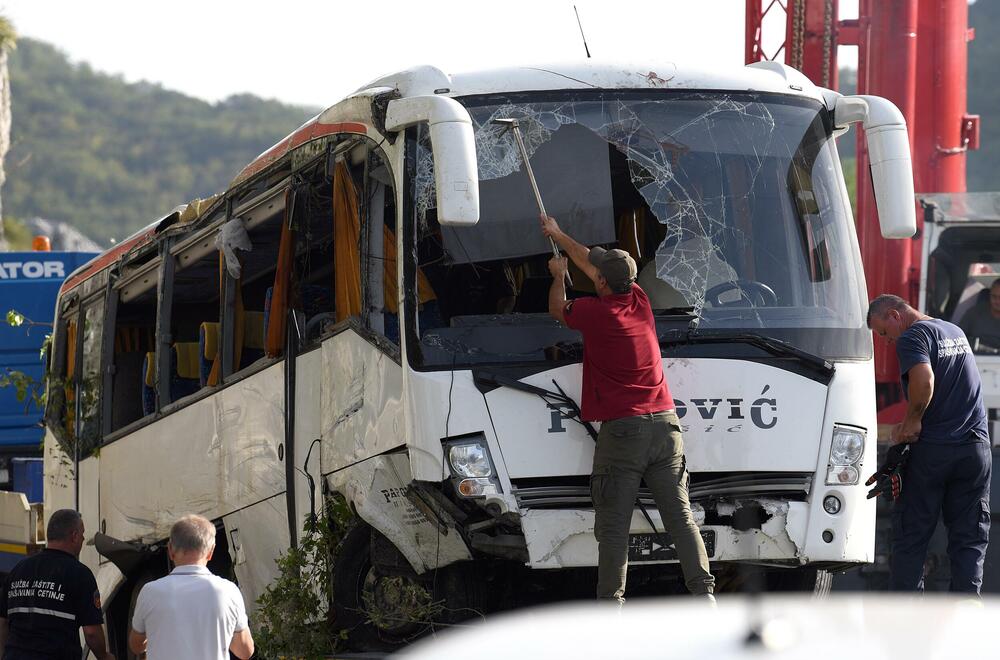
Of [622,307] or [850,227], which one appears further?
[850,227]

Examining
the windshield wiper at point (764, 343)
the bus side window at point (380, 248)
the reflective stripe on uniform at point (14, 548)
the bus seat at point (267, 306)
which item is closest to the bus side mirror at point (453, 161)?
the bus side window at point (380, 248)

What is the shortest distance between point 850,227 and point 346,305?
245 cm

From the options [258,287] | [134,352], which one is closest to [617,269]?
[258,287]

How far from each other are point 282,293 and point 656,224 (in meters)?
2.09

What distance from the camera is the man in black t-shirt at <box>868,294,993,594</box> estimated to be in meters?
7.68

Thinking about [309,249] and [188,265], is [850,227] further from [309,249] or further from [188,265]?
[188,265]

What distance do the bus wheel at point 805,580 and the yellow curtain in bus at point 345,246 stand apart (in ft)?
8.02

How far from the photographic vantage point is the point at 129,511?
10125 millimetres

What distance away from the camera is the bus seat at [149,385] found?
984 cm

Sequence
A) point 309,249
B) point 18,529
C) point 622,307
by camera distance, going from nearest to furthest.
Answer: point 622,307
point 309,249
point 18,529

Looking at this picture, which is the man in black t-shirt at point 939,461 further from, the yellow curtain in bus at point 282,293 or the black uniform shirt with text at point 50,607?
the black uniform shirt with text at point 50,607

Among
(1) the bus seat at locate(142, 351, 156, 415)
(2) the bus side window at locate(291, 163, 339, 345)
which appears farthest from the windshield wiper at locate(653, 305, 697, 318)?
(1) the bus seat at locate(142, 351, 156, 415)

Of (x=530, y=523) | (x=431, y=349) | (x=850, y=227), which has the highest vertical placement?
(x=850, y=227)

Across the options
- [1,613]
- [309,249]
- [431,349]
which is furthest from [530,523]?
[1,613]
